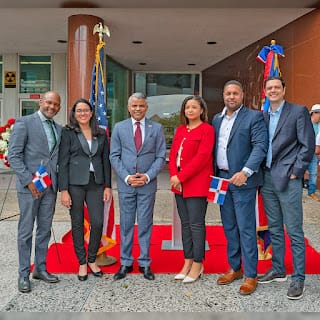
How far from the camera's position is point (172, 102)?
19266 millimetres

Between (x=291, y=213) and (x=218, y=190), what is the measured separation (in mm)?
656

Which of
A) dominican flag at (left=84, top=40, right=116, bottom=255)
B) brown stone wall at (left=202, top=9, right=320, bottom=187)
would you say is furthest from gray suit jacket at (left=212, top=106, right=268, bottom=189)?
brown stone wall at (left=202, top=9, right=320, bottom=187)

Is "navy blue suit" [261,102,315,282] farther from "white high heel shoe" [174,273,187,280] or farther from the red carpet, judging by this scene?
"white high heel shoe" [174,273,187,280]

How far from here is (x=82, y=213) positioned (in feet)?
12.3

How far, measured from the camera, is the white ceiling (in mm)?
8461

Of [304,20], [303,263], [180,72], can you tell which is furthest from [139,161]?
[180,72]

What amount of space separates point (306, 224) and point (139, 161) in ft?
11.3

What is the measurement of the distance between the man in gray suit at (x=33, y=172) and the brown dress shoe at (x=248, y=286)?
1718mm

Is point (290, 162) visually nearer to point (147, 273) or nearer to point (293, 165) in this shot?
point (293, 165)

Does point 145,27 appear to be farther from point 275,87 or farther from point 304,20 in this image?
point 275,87

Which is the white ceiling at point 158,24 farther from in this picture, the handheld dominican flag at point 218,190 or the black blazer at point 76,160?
the handheld dominican flag at point 218,190

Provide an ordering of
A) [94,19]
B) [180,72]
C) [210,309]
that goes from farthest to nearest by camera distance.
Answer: [180,72] → [94,19] → [210,309]

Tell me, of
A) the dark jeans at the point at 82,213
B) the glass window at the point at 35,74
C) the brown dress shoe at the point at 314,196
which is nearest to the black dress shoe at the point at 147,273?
the dark jeans at the point at 82,213

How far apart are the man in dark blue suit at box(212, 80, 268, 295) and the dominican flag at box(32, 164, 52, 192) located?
5.16 feet
